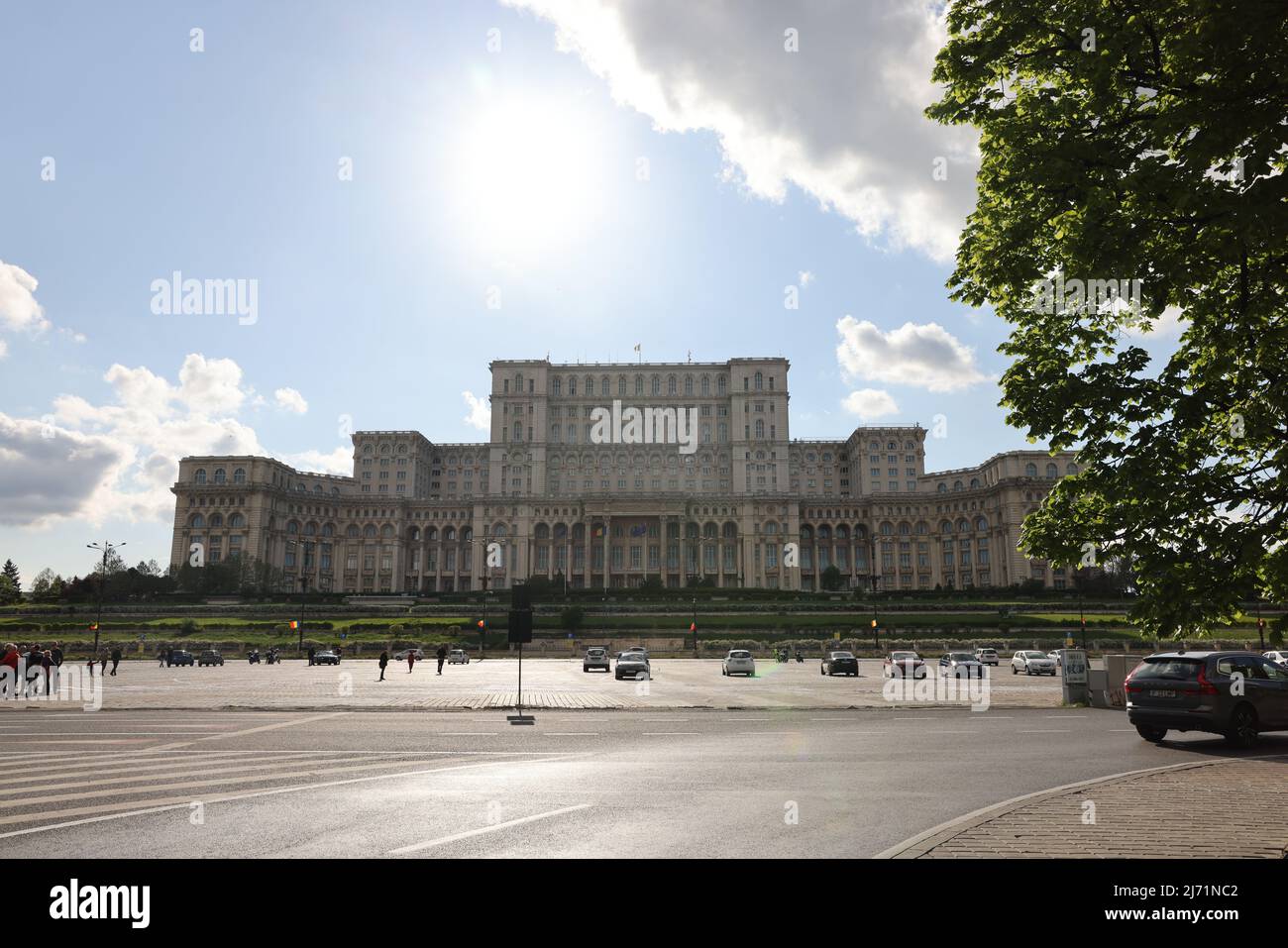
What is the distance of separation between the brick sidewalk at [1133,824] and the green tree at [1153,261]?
200 cm

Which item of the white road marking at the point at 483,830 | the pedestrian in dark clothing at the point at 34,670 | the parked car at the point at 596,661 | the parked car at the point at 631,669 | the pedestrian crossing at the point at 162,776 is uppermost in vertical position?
the white road marking at the point at 483,830

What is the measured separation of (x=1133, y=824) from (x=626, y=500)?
133037mm

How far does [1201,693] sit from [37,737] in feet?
76.6

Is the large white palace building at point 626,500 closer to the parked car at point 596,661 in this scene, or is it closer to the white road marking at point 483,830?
the parked car at point 596,661

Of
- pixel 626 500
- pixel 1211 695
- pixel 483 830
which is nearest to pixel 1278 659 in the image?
pixel 1211 695

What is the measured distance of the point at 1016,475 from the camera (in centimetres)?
13350

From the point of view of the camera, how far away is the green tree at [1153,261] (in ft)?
23.9

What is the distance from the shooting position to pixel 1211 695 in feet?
47.2

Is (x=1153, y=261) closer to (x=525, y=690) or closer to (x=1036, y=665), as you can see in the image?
(x=525, y=690)

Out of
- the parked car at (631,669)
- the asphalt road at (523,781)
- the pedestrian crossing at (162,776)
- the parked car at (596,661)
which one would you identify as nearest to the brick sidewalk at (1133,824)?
the asphalt road at (523,781)

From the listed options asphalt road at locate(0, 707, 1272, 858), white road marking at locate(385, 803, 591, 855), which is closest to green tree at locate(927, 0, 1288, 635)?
asphalt road at locate(0, 707, 1272, 858)
